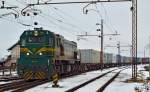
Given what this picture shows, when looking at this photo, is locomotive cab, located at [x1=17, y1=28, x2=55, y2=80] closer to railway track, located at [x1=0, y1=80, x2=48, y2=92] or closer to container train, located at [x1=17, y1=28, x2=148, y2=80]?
container train, located at [x1=17, y1=28, x2=148, y2=80]

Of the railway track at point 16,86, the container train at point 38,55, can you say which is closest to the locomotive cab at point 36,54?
the container train at point 38,55

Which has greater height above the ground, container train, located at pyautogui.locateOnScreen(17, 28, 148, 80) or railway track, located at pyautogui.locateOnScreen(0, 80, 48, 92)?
container train, located at pyautogui.locateOnScreen(17, 28, 148, 80)

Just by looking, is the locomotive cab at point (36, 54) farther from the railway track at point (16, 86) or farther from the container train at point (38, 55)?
the railway track at point (16, 86)

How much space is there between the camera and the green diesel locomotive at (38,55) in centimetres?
3155

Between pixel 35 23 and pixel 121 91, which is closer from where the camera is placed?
pixel 121 91

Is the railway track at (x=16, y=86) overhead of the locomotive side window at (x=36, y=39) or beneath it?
beneath

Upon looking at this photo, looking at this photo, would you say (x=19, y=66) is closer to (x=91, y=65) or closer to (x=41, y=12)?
(x=41, y=12)

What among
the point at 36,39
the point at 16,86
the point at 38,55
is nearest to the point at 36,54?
the point at 38,55

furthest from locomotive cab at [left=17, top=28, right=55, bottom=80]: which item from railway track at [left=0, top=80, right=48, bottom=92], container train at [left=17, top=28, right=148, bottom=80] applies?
railway track at [left=0, top=80, right=48, bottom=92]

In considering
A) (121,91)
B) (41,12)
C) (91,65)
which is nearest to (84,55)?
(91,65)

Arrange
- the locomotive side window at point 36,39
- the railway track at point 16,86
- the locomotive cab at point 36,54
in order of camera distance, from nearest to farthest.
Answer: the railway track at point 16,86
the locomotive cab at point 36,54
the locomotive side window at point 36,39

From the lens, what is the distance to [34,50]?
32344 millimetres

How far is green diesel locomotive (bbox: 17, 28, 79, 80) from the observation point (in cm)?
3155

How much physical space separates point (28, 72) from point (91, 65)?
40602mm
